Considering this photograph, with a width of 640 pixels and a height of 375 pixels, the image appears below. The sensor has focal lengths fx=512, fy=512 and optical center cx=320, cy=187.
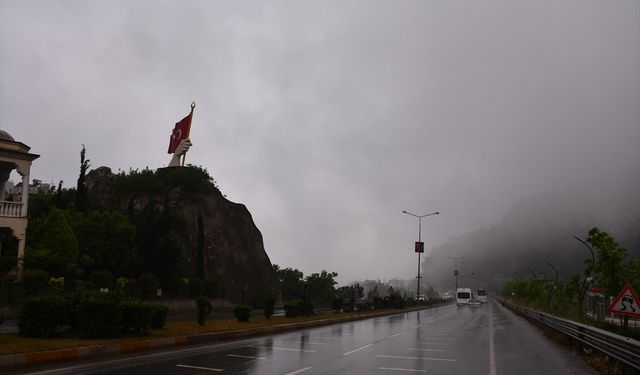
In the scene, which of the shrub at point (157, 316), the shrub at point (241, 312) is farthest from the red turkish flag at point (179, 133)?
the shrub at point (157, 316)

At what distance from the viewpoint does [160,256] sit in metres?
44.7

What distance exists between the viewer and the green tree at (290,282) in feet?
279

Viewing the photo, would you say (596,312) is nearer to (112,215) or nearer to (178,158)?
(112,215)

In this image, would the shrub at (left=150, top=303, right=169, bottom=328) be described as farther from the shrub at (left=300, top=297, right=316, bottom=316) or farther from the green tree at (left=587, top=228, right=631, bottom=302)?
the green tree at (left=587, top=228, right=631, bottom=302)

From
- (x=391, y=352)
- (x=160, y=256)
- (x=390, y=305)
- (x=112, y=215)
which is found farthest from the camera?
(x=390, y=305)

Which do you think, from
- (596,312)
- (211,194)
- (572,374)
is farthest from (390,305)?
(572,374)

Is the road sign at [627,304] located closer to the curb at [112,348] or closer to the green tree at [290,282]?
the curb at [112,348]

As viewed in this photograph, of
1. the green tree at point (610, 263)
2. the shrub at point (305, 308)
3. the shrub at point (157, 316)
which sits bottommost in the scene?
the shrub at point (305, 308)

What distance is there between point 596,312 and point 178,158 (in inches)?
1913

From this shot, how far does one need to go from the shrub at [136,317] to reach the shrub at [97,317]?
403 mm

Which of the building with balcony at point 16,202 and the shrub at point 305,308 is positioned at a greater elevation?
the building with balcony at point 16,202

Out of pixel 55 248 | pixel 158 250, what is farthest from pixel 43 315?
pixel 158 250

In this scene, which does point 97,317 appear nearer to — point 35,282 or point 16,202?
point 35,282

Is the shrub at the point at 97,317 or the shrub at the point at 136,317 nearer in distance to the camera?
the shrub at the point at 97,317
